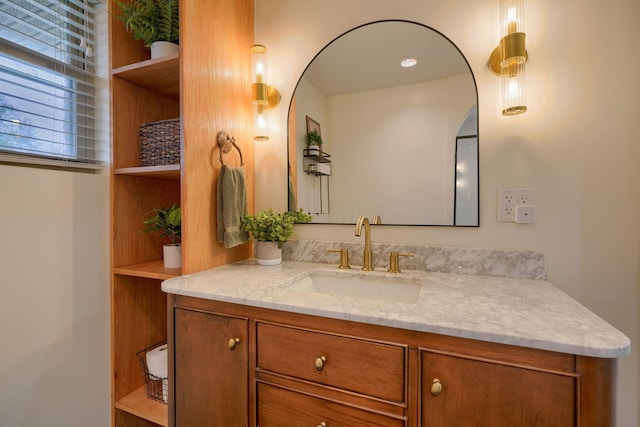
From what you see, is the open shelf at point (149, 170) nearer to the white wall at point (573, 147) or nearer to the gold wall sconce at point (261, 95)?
the gold wall sconce at point (261, 95)

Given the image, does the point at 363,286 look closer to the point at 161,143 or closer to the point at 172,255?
the point at 172,255


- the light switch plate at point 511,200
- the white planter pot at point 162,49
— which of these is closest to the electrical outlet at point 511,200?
the light switch plate at point 511,200

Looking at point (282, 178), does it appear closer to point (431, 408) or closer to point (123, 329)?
point (123, 329)

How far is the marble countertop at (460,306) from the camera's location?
2.07 feet

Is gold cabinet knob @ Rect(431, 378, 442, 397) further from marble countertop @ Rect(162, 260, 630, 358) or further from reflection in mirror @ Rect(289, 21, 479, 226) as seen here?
reflection in mirror @ Rect(289, 21, 479, 226)

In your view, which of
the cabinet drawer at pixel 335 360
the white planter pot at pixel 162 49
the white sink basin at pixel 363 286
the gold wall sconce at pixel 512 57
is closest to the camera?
the cabinet drawer at pixel 335 360

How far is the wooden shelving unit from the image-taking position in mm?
1169

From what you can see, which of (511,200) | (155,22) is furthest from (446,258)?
(155,22)

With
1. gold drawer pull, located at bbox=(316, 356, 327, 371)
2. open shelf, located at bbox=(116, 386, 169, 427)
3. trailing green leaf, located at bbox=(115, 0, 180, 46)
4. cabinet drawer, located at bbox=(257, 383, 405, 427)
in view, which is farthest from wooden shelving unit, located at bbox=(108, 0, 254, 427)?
gold drawer pull, located at bbox=(316, 356, 327, 371)

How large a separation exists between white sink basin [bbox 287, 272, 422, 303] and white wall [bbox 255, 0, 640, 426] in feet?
0.83

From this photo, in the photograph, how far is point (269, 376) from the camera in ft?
2.92

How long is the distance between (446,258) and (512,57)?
776 mm

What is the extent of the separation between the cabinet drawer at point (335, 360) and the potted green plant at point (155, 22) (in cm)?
123

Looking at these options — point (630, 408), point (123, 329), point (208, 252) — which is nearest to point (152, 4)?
point (208, 252)
